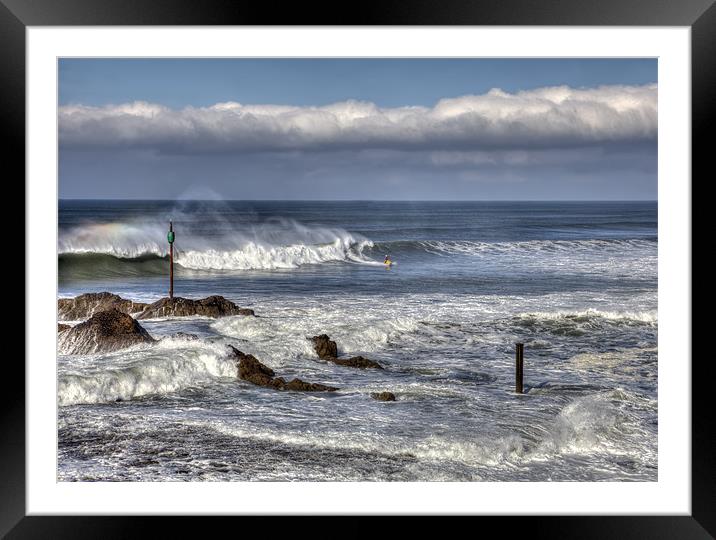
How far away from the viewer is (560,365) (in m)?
8.81

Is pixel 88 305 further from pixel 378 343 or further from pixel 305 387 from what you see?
pixel 305 387

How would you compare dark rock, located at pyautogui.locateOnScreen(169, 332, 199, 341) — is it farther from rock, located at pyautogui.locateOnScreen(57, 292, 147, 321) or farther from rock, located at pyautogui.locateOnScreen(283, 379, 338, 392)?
rock, located at pyautogui.locateOnScreen(57, 292, 147, 321)

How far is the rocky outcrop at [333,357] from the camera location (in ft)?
26.0

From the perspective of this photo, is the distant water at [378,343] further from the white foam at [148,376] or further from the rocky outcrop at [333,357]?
the rocky outcrop at [333,357]

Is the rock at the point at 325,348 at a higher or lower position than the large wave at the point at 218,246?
lower

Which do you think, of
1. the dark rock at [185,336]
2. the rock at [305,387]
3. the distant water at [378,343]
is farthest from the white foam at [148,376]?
the rock at [305,387]

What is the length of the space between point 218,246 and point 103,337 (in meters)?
9.31

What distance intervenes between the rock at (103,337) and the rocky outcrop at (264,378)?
34.8 inches

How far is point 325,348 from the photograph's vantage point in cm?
820

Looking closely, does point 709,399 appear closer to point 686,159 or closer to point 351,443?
point 686,159
